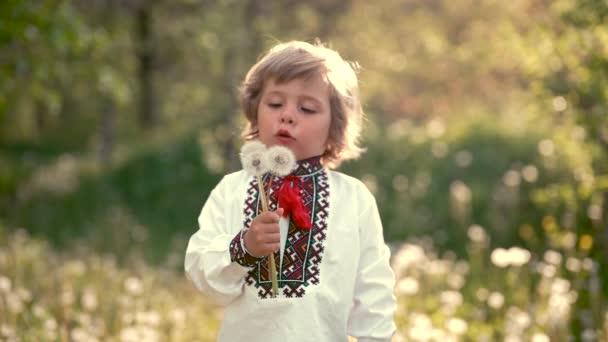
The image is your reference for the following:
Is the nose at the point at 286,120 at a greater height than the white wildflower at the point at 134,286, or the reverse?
the nose at the point at 286,120

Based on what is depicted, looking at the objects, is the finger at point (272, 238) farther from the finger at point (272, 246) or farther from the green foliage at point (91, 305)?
the green foliage at point (91, 305)

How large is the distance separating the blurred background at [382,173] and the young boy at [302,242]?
2.01ft

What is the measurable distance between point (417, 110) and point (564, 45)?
1600cm

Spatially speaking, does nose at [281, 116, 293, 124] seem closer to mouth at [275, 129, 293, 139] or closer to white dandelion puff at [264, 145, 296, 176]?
mouth at [275, 129, 293, 139]

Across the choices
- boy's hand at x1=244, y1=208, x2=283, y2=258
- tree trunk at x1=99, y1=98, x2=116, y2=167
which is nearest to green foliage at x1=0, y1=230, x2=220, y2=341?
boy's hand at x1=244, y1=208, x2=283, y2=258

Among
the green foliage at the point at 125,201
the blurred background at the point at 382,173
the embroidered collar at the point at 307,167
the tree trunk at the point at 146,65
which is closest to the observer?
the embroidered collar at the point at 307,167

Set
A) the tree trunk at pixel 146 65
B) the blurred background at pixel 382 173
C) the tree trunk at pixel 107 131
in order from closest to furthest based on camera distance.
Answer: the blurred background at pixel 382 173 < the tree trunk at pixel 107 131 < the tree trunk at pixel 146 65

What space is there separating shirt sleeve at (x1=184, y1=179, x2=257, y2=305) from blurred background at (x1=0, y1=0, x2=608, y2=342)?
0.60 m

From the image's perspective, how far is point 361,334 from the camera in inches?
106

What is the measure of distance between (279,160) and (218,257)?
38 cm

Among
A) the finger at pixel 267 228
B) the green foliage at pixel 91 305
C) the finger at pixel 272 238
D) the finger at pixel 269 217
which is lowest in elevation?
the green foliage at pixel 91 305

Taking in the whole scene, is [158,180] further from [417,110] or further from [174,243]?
[417,110]

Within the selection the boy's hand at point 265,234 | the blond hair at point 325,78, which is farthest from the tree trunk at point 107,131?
the boy's hand at point 265,234

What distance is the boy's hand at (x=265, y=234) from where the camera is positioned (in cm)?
244
